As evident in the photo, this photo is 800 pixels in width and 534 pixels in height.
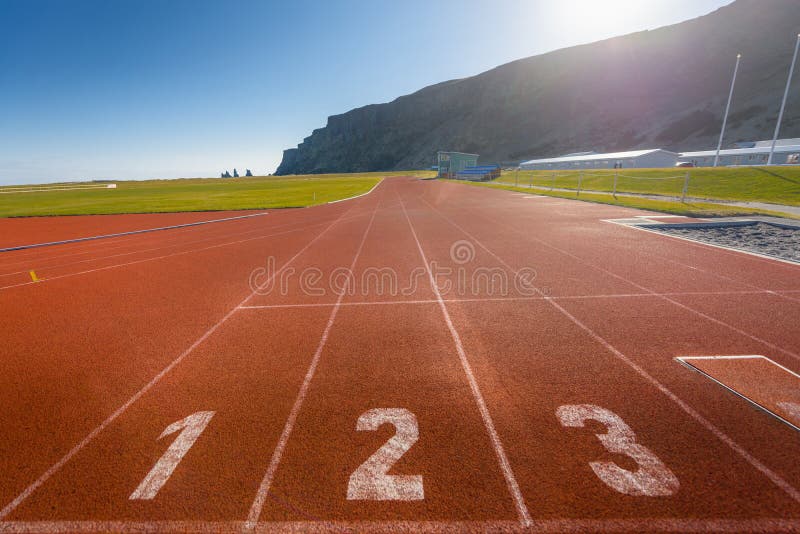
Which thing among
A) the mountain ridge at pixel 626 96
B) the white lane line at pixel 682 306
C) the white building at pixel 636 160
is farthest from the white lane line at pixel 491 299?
the mountain ridge at pixel 626 96

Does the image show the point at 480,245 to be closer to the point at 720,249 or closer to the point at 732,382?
the point at 720,249

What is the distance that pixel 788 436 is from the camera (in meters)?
3.55

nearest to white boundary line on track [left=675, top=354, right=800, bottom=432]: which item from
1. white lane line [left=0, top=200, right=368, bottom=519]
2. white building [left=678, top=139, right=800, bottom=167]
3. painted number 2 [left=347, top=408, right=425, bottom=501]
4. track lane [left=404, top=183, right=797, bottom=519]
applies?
track lane [left=404, top=183, right=797, bottom=519]

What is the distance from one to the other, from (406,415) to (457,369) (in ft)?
4.10

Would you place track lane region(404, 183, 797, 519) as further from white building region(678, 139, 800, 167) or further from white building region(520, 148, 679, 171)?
white building region(678, 139, 800, 167)

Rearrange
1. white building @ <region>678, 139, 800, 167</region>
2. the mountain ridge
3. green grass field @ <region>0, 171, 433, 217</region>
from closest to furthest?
green grass field @ <region>0, 171, 433, 217</region>
white building @ <region>678, 139, 800, 167</region>
the mountain ridge

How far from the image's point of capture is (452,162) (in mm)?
76000

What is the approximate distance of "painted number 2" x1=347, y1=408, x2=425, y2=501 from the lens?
3.00 meters

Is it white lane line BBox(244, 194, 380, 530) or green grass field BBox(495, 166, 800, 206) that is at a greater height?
green grass field BBox(495, 166, 800, 206)

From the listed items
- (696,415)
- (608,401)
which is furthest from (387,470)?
(696,415)

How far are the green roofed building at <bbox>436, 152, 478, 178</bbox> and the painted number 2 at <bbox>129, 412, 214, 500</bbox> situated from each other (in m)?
75.3

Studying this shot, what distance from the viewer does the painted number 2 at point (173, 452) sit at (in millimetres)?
3127

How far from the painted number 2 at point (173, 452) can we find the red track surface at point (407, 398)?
0.24ft

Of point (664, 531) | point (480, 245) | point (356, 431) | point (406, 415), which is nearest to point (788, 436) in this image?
point (664, 531)
